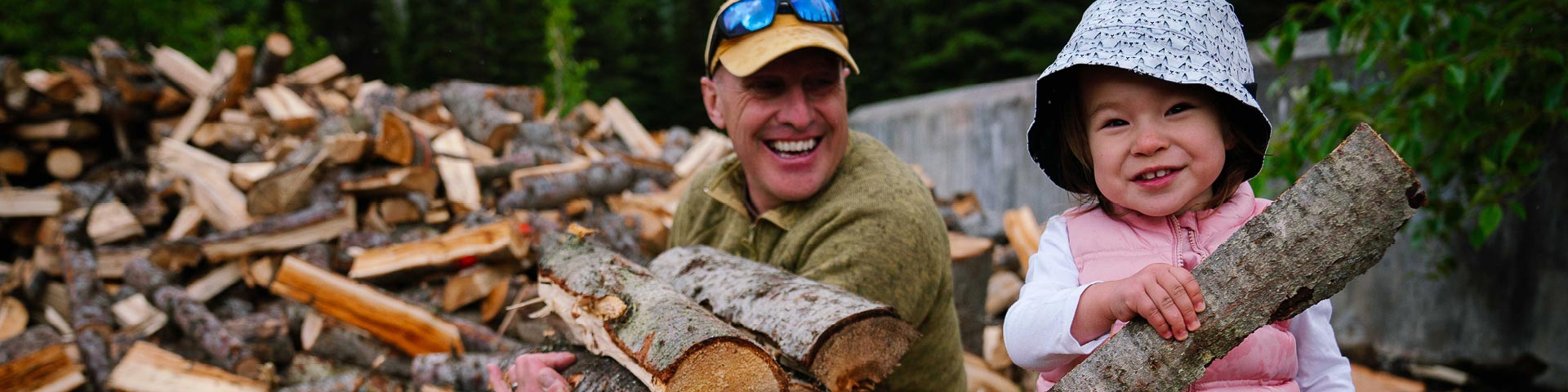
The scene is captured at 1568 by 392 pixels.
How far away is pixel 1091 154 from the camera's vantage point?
149 cm

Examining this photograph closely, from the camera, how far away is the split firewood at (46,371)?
12.7 feet

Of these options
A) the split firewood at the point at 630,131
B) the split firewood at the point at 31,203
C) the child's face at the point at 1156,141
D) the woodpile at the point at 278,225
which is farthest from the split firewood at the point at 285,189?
the child's face at the point at 1156,141

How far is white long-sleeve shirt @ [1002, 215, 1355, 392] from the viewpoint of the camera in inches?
53.1

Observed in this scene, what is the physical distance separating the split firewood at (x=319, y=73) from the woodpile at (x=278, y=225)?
504mm

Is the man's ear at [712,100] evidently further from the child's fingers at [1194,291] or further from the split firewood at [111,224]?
the split firewood at [111,224]

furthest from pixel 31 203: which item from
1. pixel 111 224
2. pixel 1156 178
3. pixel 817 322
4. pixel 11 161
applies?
pixel 1156 178

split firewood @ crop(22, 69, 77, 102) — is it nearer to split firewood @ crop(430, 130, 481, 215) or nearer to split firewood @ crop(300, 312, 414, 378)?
split firewood @ crop(430, 130, 481, 215)

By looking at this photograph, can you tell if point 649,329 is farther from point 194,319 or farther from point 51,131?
point 51,131

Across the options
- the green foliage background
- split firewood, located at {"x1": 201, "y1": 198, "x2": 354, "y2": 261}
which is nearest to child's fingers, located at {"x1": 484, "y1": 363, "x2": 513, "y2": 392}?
the green foliage background

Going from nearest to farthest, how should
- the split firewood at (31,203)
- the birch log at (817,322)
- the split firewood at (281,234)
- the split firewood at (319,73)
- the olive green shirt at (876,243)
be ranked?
the birch log at (817,322), the olive green shirt at (876,243), the split firewood at (281,234), the split firewood at (31,203), the split firewood at (319,73)

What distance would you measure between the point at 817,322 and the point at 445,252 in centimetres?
297

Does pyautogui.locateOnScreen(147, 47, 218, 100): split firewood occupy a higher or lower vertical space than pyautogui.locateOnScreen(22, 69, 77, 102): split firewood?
lower

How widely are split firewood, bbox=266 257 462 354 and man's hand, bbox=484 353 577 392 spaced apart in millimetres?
1833

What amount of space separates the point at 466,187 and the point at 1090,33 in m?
4.30
